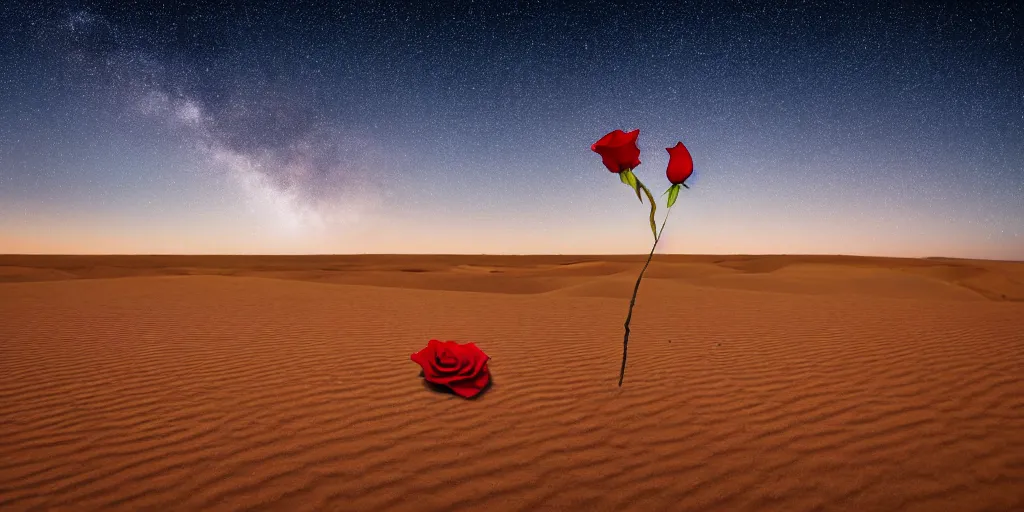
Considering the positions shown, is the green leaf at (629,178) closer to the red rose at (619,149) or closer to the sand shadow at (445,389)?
the red rose at (619,149)

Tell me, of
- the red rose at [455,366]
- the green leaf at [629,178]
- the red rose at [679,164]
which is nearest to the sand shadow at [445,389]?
the red rose at [455,366]

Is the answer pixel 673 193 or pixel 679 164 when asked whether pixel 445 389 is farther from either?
pixel 679 164

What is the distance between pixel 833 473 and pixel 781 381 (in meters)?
2.28

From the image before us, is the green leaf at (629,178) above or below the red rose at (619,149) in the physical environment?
below

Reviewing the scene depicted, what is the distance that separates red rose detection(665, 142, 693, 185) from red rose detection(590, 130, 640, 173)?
8.9 inches

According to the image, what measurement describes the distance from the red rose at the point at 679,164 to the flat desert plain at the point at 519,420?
1974 millimetres

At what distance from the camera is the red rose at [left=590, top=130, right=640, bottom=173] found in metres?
3.30

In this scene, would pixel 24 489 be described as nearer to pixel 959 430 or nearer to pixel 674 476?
pixel 674 476

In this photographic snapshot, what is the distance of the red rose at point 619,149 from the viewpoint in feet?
10.8

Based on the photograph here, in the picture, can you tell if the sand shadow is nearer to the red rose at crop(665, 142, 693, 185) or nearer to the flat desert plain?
the flat desert plain

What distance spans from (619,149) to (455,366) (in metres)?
2.63

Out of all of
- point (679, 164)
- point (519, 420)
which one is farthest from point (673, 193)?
point (519, 420)

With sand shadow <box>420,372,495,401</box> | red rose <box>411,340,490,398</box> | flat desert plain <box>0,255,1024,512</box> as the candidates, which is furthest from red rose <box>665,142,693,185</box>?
sand shadow <box>420,372,495,401</box>

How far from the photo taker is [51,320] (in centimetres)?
929
